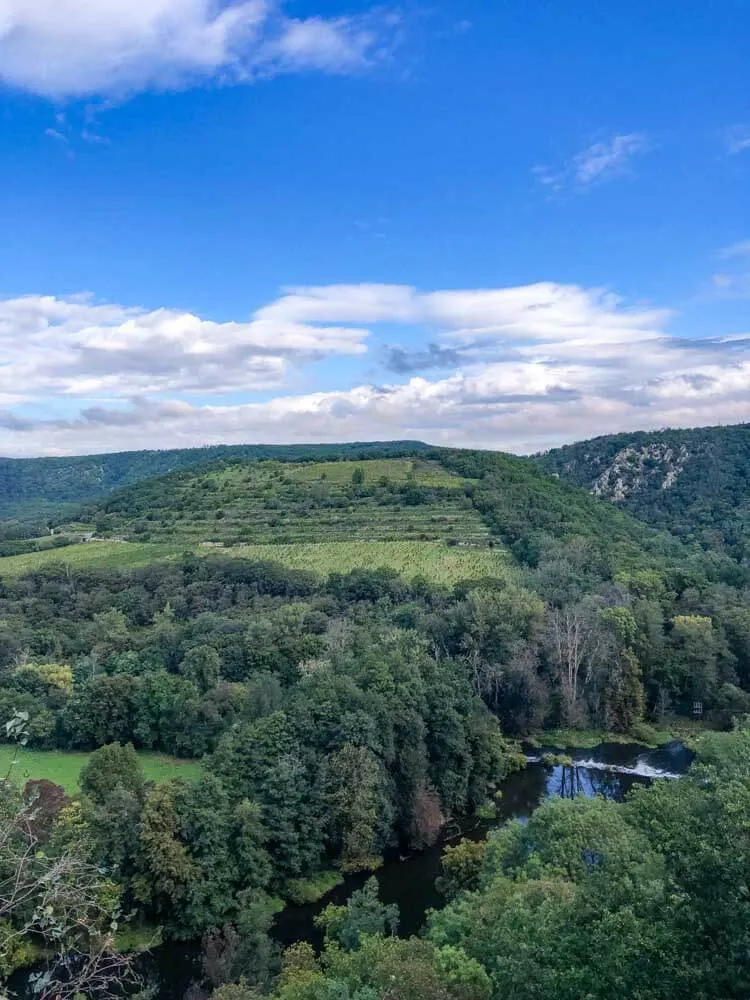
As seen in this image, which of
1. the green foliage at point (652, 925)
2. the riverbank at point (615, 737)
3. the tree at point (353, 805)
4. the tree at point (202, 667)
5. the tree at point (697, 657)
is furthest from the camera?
the tree at point (697, 657)

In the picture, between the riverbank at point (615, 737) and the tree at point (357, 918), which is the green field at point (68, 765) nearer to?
the tree at point (357, 918)

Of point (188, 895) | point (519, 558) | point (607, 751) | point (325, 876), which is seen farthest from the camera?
point (519, 558)

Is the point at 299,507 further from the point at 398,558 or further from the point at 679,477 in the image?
the point at 679,477

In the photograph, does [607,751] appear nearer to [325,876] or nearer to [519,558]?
[325,876]

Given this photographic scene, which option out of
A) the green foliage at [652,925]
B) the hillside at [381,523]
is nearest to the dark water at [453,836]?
the green foliage at [652,925]

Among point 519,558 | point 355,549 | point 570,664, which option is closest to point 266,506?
point 355,549
